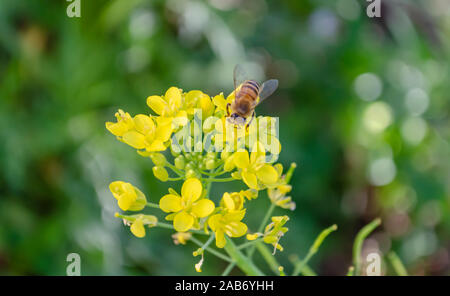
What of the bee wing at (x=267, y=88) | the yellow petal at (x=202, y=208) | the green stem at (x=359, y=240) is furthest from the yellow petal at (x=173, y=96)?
the green stem at (x=359, y=240)

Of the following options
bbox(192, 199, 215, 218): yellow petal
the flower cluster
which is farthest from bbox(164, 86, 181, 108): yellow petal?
bbox(192, 199, 215, 218): yellow petal

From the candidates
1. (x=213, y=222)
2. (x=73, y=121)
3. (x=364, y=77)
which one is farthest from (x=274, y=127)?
(x=364, y=77)

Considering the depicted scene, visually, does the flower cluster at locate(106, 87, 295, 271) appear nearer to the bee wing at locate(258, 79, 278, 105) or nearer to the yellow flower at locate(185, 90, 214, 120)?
the yellow flower at locate(185, 90, 214, 120)

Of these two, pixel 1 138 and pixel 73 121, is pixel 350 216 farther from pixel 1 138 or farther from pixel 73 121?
pixel 1 138

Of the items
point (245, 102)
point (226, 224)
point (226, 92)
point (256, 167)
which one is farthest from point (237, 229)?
point (226, 92)

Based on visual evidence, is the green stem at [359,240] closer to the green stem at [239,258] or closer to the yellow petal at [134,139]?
the green stem at [239,258]

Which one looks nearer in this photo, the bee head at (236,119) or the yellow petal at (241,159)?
the yellow petal at (241,159)
